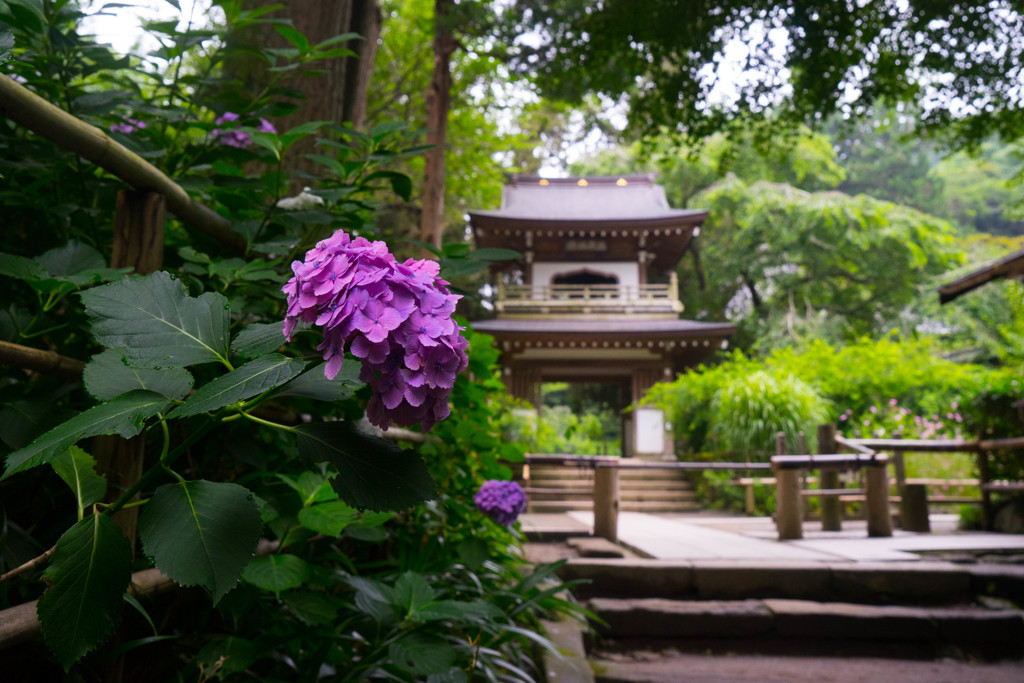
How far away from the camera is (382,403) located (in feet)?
1.88

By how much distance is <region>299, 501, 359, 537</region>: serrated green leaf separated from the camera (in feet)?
3.03

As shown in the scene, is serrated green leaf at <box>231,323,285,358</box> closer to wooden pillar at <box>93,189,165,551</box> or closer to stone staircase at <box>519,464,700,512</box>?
wooden pillar at <box>93,189,165,551</box>

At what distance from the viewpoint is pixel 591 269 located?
1489 cm

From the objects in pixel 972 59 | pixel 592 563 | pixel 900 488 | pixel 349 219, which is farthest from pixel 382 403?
pixel 900 488

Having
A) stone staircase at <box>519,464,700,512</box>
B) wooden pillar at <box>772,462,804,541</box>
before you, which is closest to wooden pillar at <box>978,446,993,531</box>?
wooden pillar at <box>772,462,804,541</box>

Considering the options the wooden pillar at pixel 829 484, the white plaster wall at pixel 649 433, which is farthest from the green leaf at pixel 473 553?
the white plaster wall at pixel 649 433

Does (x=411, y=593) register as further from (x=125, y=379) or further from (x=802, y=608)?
(x=802, y=608)

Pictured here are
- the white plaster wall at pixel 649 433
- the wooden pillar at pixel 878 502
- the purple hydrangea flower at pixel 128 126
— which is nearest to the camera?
the purple hydrangea flower at pixel 128 126

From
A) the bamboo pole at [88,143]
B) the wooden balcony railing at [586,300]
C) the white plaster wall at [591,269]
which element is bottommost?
the bamboo pole at [88,143]

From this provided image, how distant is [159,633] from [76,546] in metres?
0.62

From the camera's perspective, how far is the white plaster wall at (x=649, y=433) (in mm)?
12656

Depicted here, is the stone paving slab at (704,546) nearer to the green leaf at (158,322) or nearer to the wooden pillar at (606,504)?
the wooden pillar at (606,504)

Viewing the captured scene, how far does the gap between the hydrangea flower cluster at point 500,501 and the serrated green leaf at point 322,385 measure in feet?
4.58

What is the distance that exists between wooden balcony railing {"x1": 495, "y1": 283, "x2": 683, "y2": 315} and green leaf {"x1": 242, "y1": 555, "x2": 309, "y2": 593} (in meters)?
12.9
